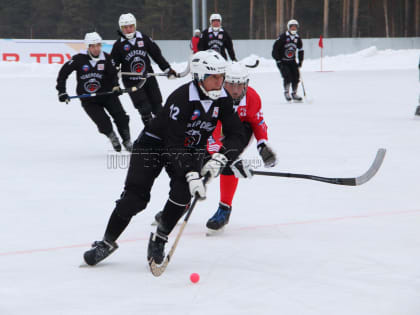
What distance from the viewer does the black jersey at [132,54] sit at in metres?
8.21

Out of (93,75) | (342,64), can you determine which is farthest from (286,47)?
(342,64)

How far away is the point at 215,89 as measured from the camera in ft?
12.0

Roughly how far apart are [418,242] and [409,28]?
26633mm

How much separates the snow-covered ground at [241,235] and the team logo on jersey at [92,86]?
75 centimetres

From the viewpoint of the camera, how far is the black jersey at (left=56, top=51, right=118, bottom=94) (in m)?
7.73

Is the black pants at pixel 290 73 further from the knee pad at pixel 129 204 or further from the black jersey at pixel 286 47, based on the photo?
the knee pad at pixel 129 204

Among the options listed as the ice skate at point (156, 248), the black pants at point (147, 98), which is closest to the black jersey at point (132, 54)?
the black pants at point (147, 98)

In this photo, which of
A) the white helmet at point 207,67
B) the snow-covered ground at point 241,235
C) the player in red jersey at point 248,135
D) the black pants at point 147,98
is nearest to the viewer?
the snow-covered ground at point 241,235

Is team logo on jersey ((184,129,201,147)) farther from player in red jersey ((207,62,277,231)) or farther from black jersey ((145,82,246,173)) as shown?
player in red jersey ((207,62,277,231))

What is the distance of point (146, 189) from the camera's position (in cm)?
378

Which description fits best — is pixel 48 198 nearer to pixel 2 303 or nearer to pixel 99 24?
pixel 2 303

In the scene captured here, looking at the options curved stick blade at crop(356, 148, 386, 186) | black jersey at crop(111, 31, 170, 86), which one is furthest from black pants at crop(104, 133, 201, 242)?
black jersey at crop(111, 31, 170, 86)

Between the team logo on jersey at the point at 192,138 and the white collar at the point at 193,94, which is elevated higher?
the white collar at the point at 193,94

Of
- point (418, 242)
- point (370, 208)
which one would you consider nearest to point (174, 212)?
point (418, 242)
